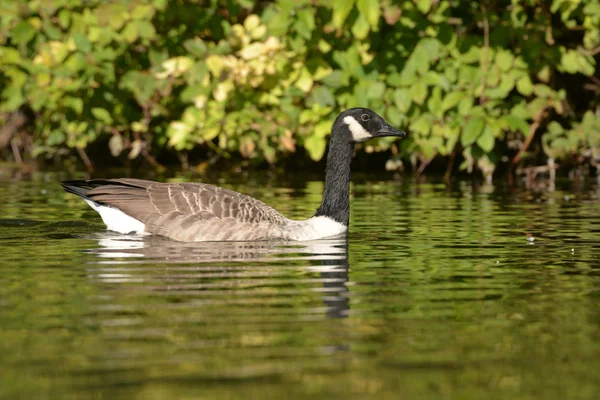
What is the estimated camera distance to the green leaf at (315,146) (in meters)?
22.3

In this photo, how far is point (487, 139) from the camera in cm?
2161

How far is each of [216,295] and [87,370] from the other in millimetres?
2817

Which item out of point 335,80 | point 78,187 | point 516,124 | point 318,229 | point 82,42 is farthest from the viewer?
point 82,42

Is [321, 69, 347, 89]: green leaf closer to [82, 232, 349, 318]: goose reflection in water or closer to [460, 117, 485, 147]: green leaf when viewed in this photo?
[460, 117, 485, 147]: green leaf

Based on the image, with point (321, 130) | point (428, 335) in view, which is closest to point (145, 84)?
point (321, 130)

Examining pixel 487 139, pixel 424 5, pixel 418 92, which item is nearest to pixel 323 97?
pixel 418 92

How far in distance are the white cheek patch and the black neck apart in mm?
140

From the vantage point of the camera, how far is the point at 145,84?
80.0 ft

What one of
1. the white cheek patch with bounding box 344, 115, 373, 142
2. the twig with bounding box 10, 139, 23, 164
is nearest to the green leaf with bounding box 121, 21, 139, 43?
the white cheek patch with bounding box 344, 115, 373, 142

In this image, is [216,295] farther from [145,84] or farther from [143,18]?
[145,84]

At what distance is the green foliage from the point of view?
21.9 metres

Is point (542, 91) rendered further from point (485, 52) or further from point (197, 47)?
point (197, 47)

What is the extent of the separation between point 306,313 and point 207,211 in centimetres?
540

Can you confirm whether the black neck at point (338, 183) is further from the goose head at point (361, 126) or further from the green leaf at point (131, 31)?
the green leaf at point (131, 31)
